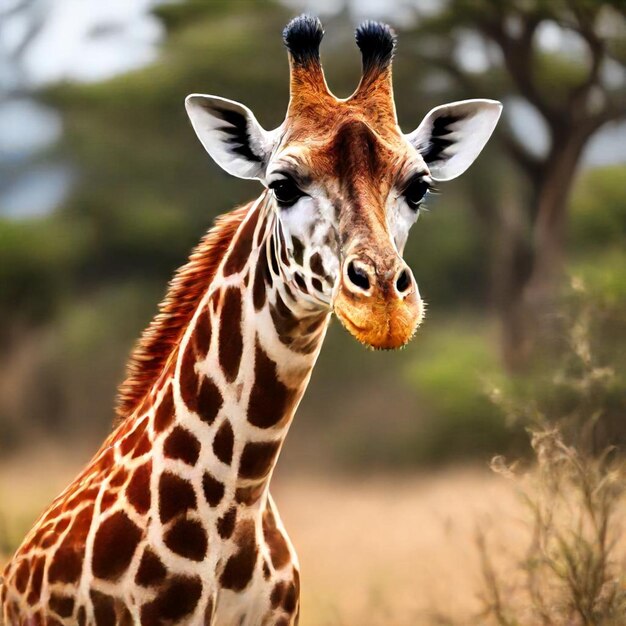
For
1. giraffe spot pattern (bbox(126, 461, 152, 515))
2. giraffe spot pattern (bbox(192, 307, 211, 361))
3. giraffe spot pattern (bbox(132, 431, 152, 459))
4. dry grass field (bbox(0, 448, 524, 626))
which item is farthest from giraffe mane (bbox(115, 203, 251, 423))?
dry grass field (bbox(0, 448, 524, 626))

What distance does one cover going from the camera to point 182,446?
3758mm

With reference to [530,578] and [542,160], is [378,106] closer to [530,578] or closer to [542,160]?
[530,578]

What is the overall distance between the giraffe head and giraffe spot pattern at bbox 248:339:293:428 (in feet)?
0.95

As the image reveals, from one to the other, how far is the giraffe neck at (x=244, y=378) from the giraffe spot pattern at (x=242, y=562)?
3.6 inches

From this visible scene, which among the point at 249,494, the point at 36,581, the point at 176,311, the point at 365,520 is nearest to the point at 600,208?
the point at 365,520

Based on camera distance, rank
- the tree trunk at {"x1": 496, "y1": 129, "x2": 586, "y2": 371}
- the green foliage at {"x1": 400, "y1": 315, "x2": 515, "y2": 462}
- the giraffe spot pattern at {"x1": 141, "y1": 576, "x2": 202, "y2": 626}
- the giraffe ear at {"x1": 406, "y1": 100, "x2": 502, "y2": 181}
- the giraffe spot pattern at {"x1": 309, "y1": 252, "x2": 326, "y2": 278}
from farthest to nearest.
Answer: the tree trunk at {"x1": 496, "y1": 129, "x2": 586, "y2": 371}
the green foliage at {"x1": 400, "y1": 315, "x2": 515, "y2": 462}
the giraffe ear at {"x1": 406, "y1": 100, "x2": 502, "y2": 181}
the giraffe spot pattern at {"x1": 141, "y1": 576, "x2": 202, "y2": 626}
the giraffe spot pattern at {"x1": 309, "y1": 252, "x2": 326, "y2": 278}

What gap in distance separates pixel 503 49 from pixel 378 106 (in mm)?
10307

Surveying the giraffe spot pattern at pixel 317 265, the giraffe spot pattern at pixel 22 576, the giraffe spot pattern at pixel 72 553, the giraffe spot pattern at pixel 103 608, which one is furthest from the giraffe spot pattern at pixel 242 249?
the giraffe spot pattern at pixel 22 576

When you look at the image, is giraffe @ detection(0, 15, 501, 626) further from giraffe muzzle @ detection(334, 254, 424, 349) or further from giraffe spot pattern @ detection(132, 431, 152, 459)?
giraffe muzzle @ detection(334, 254, 424, 349)

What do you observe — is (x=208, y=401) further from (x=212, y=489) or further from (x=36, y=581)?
(x=36, y=581)

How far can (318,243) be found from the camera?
344 cm

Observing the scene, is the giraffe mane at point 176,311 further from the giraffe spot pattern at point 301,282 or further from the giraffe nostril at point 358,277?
the giraffe nostril at point 358,277

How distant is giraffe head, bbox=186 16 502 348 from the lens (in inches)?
127

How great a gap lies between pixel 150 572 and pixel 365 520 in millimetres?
9295
